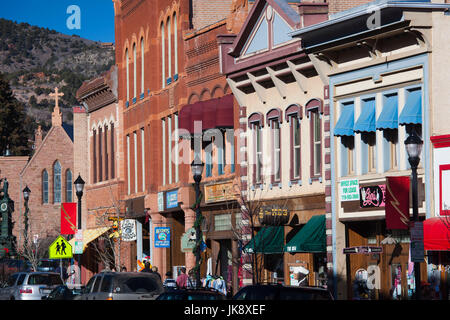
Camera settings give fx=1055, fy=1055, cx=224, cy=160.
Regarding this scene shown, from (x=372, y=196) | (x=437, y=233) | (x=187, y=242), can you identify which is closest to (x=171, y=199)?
(x=187, y=242)

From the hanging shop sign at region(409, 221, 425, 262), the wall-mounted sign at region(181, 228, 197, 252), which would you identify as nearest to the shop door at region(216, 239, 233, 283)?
the wall-mounted sign at region(181, 228, 197, 252)

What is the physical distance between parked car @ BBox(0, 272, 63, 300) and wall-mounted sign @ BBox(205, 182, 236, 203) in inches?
308

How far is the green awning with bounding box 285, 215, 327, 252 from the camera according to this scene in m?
34.8

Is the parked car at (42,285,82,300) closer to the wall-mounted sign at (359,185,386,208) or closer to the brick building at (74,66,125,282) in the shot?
the wall-mounted sign at (359,185,386,208)

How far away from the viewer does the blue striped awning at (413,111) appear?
30328 mm

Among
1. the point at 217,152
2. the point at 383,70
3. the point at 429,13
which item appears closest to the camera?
the point at 429,13

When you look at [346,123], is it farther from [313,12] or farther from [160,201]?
[160,201]

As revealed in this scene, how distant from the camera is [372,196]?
32344 mm

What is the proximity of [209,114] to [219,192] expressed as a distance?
3.22 meters

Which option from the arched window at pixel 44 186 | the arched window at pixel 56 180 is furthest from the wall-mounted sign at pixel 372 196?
the arched window at pixel 44 186
